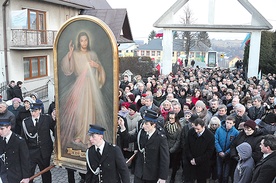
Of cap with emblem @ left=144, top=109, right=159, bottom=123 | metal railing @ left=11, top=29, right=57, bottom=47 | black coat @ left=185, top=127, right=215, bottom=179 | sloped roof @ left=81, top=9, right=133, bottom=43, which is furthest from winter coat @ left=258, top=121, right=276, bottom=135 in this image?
sloped roof @ left=81, top=9, right=133, bottom=43

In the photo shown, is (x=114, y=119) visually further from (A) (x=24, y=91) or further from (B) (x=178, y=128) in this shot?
(A) (x=24, y=91)

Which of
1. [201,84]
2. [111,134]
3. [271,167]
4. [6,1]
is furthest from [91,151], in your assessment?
[6,1]

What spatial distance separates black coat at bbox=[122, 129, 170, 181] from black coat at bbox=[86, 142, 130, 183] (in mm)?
890

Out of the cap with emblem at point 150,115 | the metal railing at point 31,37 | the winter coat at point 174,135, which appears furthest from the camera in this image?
the metal railing at point 31,37

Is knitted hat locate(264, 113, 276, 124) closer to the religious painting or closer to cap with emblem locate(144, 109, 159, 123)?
cap with emblem locate(144, 109, 159, 123)

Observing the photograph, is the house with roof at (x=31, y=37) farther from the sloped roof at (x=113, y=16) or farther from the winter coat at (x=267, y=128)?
the winter coat at (x=267, y=128)

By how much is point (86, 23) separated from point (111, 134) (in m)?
1.80

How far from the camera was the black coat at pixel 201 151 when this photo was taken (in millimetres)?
6305

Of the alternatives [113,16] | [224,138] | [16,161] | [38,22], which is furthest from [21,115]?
[113,16]

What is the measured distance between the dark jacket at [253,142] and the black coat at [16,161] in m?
3.99

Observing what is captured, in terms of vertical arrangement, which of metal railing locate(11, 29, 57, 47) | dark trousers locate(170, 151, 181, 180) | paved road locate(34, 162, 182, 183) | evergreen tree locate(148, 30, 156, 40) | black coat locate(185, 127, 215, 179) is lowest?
paved road locate(34, 162, 182, 183)

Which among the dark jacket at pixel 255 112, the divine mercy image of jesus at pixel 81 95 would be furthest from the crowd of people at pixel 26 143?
the dark jacket at pixel 255 112

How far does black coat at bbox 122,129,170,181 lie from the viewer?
5.25m

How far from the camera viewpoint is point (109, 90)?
4836mm
